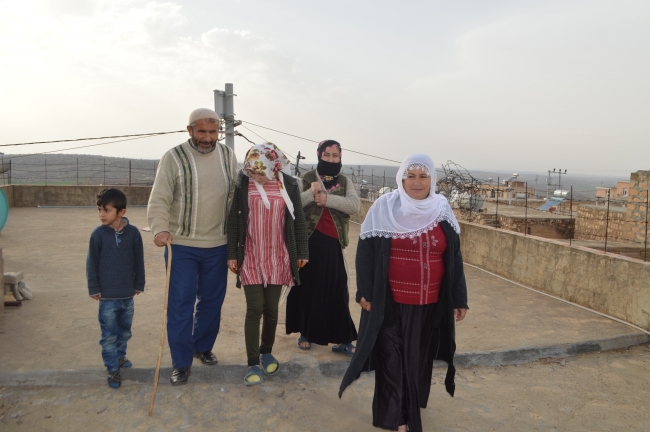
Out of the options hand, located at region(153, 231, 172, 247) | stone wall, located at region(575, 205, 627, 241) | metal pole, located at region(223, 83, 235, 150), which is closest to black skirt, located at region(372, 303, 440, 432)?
hand, located at region(153, 231, 172, 247)

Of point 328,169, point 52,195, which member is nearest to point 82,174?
point 52,195

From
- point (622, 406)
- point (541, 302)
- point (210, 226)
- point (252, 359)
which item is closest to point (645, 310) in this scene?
point (541, 302)

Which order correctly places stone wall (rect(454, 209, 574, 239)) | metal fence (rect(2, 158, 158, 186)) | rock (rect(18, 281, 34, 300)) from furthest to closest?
metal fence (rect(2, 158, 158, 186)) → stone wall (rect(454, 209, 574, 239)) → rock (rect(18, 281, 34, 300))

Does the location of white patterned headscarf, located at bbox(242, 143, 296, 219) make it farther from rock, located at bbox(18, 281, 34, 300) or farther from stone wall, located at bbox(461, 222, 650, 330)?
stone wall, located at bbox(461, 222, 650, 330)

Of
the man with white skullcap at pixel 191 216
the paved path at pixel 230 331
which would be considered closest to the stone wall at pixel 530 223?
the paved path at pixel 230 331

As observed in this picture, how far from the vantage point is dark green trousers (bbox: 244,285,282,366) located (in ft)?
11.3

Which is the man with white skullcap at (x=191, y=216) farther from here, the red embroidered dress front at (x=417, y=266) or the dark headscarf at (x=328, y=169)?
the red embroidered dress front at (x=417, y=266)

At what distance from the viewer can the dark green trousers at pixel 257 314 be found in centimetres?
344

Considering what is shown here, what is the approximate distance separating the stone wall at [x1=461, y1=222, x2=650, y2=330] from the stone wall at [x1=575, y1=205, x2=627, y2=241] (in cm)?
501

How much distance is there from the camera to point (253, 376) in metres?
3.52

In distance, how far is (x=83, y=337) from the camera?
4.18m

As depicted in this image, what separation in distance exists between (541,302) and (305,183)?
3388mm

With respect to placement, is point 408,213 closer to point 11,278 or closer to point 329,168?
point 329,168

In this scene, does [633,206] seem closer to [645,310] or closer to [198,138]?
[645,310]
